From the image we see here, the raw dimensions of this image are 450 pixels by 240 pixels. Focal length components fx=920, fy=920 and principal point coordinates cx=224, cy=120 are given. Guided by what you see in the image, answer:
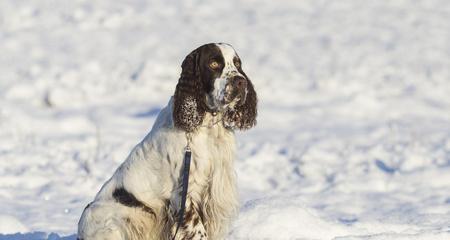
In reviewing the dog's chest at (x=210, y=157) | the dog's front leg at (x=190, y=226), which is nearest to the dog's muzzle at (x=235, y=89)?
the dog's chest at (x=210, y=157)

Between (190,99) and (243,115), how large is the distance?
0.35 metres

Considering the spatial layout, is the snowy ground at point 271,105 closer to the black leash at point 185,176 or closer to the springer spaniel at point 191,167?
the springer spaniel at point 191,167

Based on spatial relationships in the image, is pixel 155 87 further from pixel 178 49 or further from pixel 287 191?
pixel 287 191

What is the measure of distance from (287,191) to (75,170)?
7.64ft

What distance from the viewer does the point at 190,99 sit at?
17.5 ft

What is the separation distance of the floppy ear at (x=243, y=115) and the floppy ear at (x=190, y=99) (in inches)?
6.9

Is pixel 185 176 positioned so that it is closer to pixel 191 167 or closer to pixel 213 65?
pixel 191 167

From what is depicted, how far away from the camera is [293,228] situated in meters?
6.45

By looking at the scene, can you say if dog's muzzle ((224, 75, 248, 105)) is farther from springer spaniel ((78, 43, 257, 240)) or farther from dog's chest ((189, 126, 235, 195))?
dog's chest ((189, 126, 235, 195))

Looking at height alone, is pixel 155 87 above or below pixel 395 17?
below

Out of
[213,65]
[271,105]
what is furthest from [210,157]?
[271,105]

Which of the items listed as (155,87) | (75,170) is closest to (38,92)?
(155,87)

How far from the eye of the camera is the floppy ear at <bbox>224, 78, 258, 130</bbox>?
5453mm

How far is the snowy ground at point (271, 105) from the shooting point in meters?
8.59
